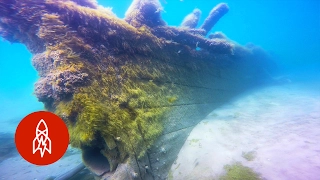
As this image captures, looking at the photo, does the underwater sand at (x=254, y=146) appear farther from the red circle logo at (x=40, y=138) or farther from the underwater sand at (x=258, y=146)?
the red circle logo at (x=40, y=138)

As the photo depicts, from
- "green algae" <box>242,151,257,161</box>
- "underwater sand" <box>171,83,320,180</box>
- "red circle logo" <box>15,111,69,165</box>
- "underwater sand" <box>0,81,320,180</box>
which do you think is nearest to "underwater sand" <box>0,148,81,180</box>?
"underwater sand" <box>0,81,320,180</box>

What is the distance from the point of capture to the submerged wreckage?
302 centimetres

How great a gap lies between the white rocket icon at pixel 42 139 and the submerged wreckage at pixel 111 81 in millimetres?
347

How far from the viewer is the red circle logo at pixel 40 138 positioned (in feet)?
8.55

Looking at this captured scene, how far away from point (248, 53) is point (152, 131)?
11.3m

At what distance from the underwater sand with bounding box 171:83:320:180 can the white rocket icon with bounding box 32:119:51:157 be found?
2.89 meters

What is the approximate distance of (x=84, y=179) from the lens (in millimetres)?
5441

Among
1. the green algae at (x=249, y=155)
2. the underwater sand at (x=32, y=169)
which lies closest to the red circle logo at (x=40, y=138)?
the green algae at (x=249, y=155)

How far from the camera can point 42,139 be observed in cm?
264

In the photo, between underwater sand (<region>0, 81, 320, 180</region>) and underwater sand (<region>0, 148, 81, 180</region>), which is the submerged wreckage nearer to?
underwater sand (<region>0, 81, 320, 180</region>)

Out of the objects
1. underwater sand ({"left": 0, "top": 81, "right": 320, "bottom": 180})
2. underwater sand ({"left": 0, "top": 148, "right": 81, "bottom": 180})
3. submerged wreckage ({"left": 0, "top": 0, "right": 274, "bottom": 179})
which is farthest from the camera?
underwater sand ({"left": 0, "top": 148, "right": 81, "bottom": 180})

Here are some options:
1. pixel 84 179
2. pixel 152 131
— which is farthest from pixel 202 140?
pixel 84 179

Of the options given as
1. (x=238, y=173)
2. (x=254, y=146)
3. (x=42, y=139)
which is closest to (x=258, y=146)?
(x=254, y=146)

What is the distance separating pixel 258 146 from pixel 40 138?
4820 mm
